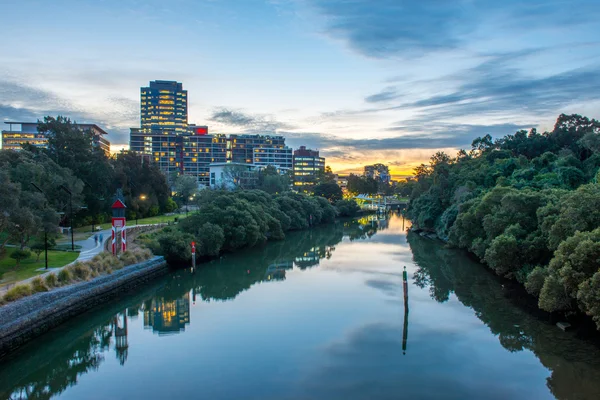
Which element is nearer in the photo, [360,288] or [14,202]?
[14,202]

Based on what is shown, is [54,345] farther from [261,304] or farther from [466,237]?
[466,237]

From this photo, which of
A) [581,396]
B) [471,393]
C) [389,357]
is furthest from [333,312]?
[581,396]

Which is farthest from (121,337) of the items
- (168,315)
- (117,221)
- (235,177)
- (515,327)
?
(235,177)

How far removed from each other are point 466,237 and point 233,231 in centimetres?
1876

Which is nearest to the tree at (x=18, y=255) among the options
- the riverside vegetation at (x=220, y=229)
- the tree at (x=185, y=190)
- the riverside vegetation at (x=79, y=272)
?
the riverside vegetation at (x=79, y=272)

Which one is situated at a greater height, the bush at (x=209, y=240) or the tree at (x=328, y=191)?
the tree at (x=328, y=191)

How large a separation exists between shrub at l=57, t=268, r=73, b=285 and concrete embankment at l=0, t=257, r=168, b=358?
0.38 meters

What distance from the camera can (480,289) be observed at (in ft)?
86.5

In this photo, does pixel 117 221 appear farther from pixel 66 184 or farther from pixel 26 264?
pixel 66 184

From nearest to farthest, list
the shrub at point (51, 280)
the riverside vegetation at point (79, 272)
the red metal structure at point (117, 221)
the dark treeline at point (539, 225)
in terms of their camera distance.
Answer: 1. the dark treeline at point (539, 225)
2. the riverside vegetation at point (79, 272)
3. the shrub at point (51, 280)
4. the red metal structure at point (117, 221)

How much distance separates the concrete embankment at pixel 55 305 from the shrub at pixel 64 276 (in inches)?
14.9

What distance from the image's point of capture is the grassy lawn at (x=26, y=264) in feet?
67.5

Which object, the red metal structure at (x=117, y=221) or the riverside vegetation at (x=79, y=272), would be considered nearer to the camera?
the riverside vegetation at (x=79, y=272)

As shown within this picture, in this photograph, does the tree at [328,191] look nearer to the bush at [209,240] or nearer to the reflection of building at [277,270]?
the reflection of building at [277,270]
